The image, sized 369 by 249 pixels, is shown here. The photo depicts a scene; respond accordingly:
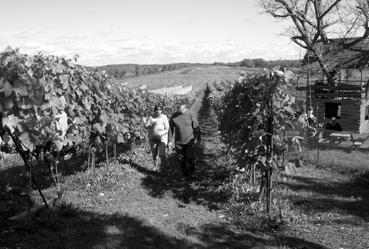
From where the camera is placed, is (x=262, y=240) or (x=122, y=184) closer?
(x=262, y=240)

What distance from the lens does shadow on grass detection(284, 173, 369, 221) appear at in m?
8.30

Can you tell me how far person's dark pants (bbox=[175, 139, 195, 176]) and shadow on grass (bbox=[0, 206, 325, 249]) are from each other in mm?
3309

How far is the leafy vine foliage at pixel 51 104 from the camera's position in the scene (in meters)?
5.08

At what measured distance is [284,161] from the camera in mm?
7473

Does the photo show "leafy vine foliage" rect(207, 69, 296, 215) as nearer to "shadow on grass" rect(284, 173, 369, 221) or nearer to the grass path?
the grass path

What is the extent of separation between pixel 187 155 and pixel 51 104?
190 inches

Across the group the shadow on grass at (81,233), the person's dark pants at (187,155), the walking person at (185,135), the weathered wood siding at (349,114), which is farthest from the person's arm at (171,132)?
the weathered wood siding at (349,114)

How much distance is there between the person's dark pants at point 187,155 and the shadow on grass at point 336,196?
2.26 m

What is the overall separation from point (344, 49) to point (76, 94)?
23881 mm

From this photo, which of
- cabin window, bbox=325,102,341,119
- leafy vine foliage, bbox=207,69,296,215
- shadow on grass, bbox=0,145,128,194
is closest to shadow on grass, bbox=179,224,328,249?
leafy vine foliage, bbox=207,69,296,215

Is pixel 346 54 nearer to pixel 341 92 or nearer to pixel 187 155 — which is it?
pixel 341 92

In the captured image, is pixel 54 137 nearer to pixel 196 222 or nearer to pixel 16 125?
pixel 16 125

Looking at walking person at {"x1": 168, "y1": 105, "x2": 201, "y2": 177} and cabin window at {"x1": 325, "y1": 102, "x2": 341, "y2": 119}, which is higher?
walking person at {"x1": 168, "y1": 105, "x2": 201, "y2": 177}

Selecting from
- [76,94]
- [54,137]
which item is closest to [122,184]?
[76,94]
